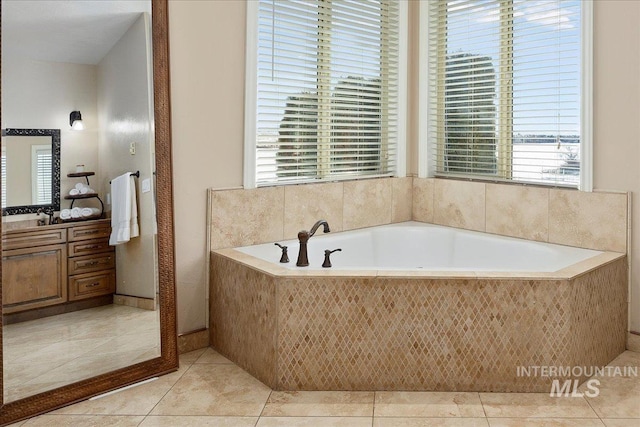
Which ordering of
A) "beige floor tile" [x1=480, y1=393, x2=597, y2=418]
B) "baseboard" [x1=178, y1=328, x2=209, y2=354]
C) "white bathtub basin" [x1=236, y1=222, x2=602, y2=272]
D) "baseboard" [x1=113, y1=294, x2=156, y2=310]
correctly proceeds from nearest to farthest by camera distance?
1. "beige floor tile" [x1=480, y1=393, x2=597, y2=418]
2. "baseboard" [x1=113, y1=294, x2=156, y2=310]
3. "baseboard" [x1=178, y1=328, x2=209, y2=354]
4. "white bathtub basin" [x1=236, y1=222, x2=602, y2=272]

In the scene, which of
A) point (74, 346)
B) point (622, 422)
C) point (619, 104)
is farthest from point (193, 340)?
point (619, 104)

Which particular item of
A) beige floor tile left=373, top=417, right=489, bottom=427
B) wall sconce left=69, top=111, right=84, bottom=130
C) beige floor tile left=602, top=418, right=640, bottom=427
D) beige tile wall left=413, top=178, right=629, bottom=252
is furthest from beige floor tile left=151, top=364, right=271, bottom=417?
beige tile wall left=413, top=178, right=629, bottom=252

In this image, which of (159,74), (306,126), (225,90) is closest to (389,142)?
(306,126)

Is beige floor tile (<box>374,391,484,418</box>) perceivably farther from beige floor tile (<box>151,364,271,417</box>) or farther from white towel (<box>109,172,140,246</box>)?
white towel (<box>109,172,140,246</box>)

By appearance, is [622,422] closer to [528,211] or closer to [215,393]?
[528,211]

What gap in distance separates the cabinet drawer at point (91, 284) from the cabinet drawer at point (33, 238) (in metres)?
0.18

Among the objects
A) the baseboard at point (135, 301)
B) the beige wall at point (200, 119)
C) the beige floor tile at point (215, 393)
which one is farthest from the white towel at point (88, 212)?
the beige floor tile at point (215, 393)

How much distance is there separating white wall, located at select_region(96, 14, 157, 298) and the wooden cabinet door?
25 cm

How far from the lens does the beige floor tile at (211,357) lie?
118 inches

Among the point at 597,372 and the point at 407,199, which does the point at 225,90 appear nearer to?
the point at 407,199

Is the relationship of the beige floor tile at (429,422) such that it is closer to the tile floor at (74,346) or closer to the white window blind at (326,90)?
the tile floor at (74,346)

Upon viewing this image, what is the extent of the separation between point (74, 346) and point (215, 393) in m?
0.64

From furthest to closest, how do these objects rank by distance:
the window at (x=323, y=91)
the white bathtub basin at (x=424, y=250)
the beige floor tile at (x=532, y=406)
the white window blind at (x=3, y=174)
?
1. the window at (x=323, y=91)
2. the white bathtub basin at (x=424, y=250)
3. the beige floor tile at (x=532, y=406)
4. the white window blind at (x=3, y=174)

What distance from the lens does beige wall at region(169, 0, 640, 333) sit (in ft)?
9.71
